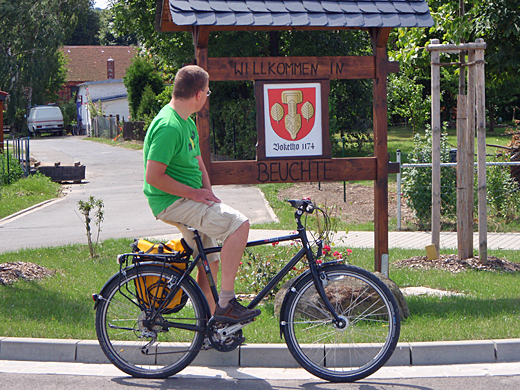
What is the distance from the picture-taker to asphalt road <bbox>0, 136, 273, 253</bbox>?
11.0 metres

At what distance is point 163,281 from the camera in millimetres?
4488

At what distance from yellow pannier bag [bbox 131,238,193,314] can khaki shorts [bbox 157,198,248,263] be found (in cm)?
11

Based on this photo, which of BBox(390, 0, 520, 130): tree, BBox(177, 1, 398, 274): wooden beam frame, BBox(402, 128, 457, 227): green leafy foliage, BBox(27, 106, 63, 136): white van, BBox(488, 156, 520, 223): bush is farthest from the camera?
BBox(27, 106, 63, 136): white van

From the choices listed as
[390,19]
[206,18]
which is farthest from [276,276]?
[390,19]

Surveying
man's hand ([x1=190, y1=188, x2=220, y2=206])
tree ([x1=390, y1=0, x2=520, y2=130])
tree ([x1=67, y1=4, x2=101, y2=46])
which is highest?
tree ([x1=67, y1=4, x2=101, y2=46])

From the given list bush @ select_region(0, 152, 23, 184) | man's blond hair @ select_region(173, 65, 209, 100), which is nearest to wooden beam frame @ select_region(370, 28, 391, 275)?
man's blond hair @ select_region(173, 65, 209, 100)

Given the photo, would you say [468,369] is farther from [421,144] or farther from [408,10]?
[421,144]

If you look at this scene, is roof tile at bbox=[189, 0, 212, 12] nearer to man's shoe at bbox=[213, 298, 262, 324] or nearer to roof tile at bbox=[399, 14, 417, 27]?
roof tile at bbox=[399, 14, 417, 27]

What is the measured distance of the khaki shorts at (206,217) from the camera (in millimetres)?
4371

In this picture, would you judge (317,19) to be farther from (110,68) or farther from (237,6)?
(110,68)

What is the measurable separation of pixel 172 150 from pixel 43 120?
46336 millimetres

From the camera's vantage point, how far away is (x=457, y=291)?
262 inches

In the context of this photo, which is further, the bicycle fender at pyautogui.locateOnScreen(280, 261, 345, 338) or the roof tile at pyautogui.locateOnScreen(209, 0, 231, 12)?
the roof tile at pyautogui.locateOnScreen(209, 0, 231, 12)

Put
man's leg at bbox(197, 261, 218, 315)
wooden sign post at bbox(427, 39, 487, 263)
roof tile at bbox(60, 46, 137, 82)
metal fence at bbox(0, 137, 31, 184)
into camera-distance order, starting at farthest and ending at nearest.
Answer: roof tile at bbox(60, 46, 137, 82), metal fence at bbox(0, 137, 31, 184), wooden sign post at bbox(427, 39, 487, 263), man's leg at bbox(197, 261, 218, 315)
